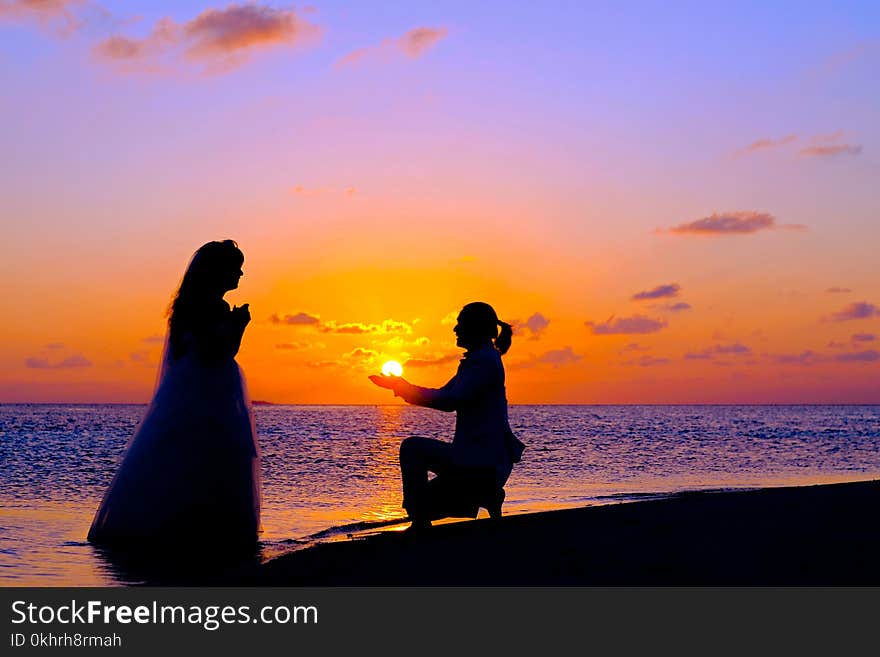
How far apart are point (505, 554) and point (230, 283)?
12.3 ft

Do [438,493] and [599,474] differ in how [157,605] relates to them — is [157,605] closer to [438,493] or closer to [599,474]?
[438,493]

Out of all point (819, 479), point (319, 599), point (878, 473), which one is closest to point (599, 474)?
point (819, 479)

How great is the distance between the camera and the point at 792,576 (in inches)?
225

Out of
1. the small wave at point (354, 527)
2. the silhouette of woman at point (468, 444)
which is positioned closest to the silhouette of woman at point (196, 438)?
the small wave at point (354, 527)

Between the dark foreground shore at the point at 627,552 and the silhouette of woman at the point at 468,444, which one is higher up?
the silhouette of woman at the point at 468,444

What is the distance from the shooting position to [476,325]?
8.54 meters

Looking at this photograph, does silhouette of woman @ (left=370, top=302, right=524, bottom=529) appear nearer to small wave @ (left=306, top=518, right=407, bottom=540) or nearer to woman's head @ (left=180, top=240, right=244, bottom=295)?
woman's head @ (left=180, top=240, right=244, bottom=295)

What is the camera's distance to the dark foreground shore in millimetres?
5887

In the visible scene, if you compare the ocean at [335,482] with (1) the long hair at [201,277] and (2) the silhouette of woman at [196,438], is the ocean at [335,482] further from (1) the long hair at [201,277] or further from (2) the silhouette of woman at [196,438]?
(1) the long hair at [201,277]

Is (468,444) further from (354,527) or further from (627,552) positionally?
(354,527)

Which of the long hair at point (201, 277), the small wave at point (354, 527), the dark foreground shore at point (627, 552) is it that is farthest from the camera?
the small wave at point (354, 527)

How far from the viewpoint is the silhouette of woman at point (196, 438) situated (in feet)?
28.9

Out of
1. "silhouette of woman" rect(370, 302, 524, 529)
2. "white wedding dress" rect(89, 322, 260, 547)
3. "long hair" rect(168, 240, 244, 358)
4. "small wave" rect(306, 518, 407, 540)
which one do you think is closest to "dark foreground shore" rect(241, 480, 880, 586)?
"silhouette of woman" rect(370, 302, 524, 529)

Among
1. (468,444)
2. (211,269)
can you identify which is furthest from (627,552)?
(211,269)
